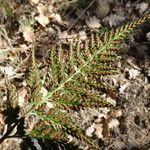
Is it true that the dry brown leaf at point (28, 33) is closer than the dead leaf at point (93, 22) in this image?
Yes

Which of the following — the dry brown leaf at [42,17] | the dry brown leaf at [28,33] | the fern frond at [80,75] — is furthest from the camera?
the dry brown leaf at [42,17]

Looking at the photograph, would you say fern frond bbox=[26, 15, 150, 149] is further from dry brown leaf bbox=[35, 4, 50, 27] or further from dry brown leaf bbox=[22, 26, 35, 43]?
dry brown leaf bbox=[35, 4, 50, 27]

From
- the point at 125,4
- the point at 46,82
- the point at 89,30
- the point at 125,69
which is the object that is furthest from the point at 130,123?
the point at 46,82

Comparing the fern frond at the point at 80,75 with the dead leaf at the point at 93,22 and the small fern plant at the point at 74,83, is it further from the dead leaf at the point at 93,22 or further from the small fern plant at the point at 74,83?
the dead leaf at the point at 93,22

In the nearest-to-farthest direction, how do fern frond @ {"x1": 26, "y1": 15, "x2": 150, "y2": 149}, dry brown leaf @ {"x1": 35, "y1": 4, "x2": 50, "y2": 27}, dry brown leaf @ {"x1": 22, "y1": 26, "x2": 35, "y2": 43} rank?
fern frond @ {"x1": 26, "y1": 15, "x2": 150, "y2": 149}, dry brown leaf @ {"x1": 22, "y1": 26, "x2": 35, "y2": 43}, dry brown leaf @ {"x1": 35, "y1": 4, "x2": 50, "y2": 27}

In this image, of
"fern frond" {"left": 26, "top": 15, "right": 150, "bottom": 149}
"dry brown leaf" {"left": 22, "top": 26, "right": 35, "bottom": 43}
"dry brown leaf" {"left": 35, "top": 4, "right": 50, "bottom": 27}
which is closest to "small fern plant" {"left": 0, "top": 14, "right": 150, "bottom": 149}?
"fern frond" {"left": 26, "top": 15, "right": 150, "bottom": 149}

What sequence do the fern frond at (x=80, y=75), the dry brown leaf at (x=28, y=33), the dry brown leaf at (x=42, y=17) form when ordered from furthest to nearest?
the dry brown leaf at (x=42, y=17)
the dry brown leaf at (x=28, y=33)
the fern frond at (x=80, y=75)

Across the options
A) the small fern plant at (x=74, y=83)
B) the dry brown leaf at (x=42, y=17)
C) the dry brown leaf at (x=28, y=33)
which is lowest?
the dry brown leaf at (x=28, y=33)

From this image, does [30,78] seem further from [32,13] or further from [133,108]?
[32,13]

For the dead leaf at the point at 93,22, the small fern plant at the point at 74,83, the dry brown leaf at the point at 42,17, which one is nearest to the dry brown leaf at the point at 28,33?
the dry brown leaf at the point at 42,17
